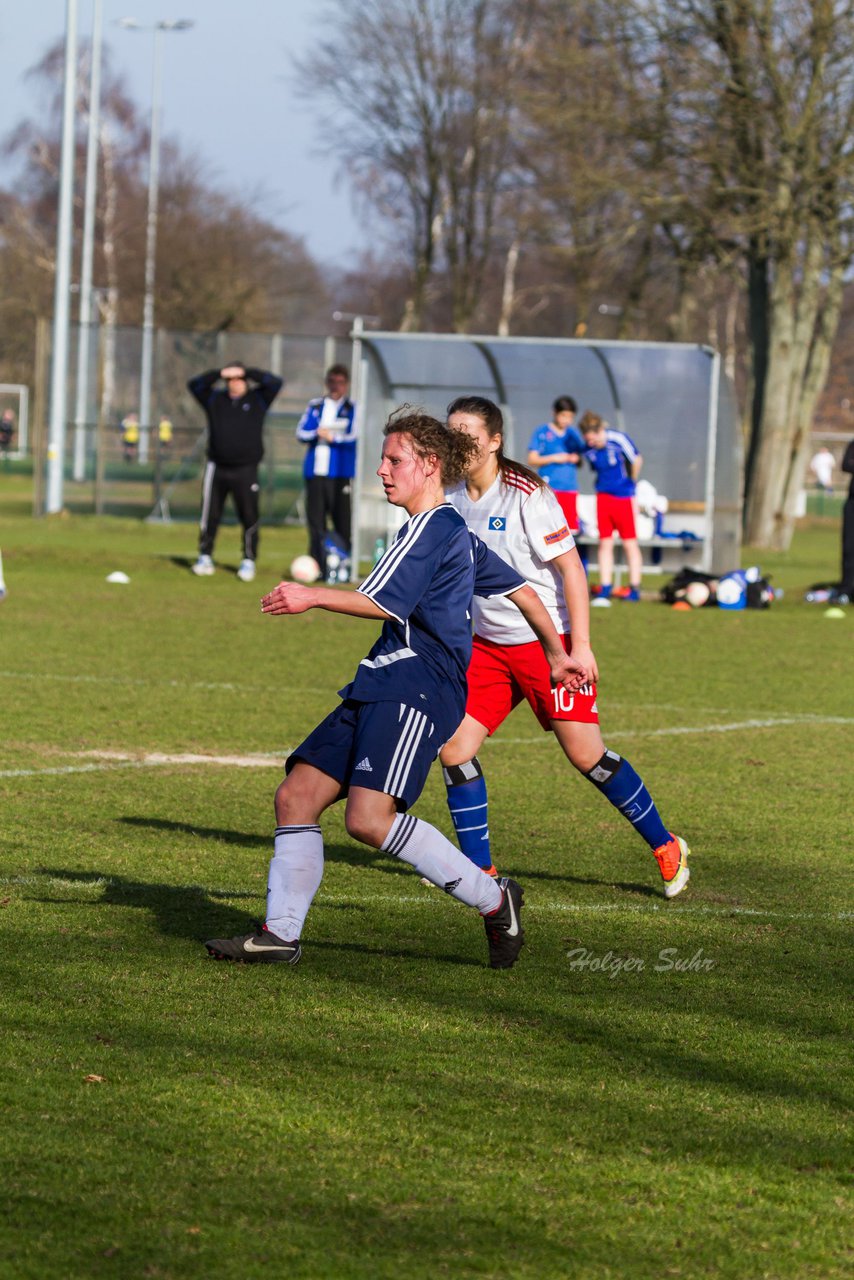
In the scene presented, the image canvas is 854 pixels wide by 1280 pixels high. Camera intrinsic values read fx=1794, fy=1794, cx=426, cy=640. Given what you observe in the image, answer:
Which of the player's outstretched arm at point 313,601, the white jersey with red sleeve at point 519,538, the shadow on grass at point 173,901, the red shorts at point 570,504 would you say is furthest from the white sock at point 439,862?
the red shorts at point 570,504

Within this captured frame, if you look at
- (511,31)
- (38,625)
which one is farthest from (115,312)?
(38,625)

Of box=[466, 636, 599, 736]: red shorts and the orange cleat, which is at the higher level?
box=[466, 636, 599, 736]: red shorts

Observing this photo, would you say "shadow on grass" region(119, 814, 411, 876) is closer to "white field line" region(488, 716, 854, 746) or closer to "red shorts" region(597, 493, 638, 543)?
"white field line" region(488, 716, 854, 746)

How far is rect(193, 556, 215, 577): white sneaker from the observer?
19.2 m

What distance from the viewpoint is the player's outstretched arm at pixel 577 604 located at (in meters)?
5.82

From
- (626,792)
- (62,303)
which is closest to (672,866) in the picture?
(626,792)

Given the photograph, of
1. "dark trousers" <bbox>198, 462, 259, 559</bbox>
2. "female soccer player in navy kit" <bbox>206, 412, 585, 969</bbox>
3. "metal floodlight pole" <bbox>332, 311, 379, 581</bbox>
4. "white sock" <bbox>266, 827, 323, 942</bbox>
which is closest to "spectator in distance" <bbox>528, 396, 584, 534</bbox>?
"metal floodlight pole" <bbox>332, 311, 379, 581</bbox>

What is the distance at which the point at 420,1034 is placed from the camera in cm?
446

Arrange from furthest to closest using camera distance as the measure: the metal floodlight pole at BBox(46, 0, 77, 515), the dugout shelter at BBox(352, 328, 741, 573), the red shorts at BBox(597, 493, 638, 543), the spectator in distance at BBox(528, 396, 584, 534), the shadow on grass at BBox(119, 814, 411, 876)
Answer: the metal floodlight pole at BBox(46, 0, 77, 515) → the dugout shelter at BBox(352, 328, 741, 573) → the red shorts at BBox(597, 493, 638, 543) → the spectator in distance at BBox(528, 396, 584, 534) → the shadow on grass at BBox(119, 814, 411, 876)

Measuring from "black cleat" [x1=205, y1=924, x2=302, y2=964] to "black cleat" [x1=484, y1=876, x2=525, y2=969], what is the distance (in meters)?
0.56

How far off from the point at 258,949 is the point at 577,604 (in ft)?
5.51

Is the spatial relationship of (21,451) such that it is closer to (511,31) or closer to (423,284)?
(423,284)

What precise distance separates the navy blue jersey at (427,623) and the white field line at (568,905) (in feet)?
3.92

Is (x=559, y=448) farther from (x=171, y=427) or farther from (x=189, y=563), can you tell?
(x=171, y=427)
